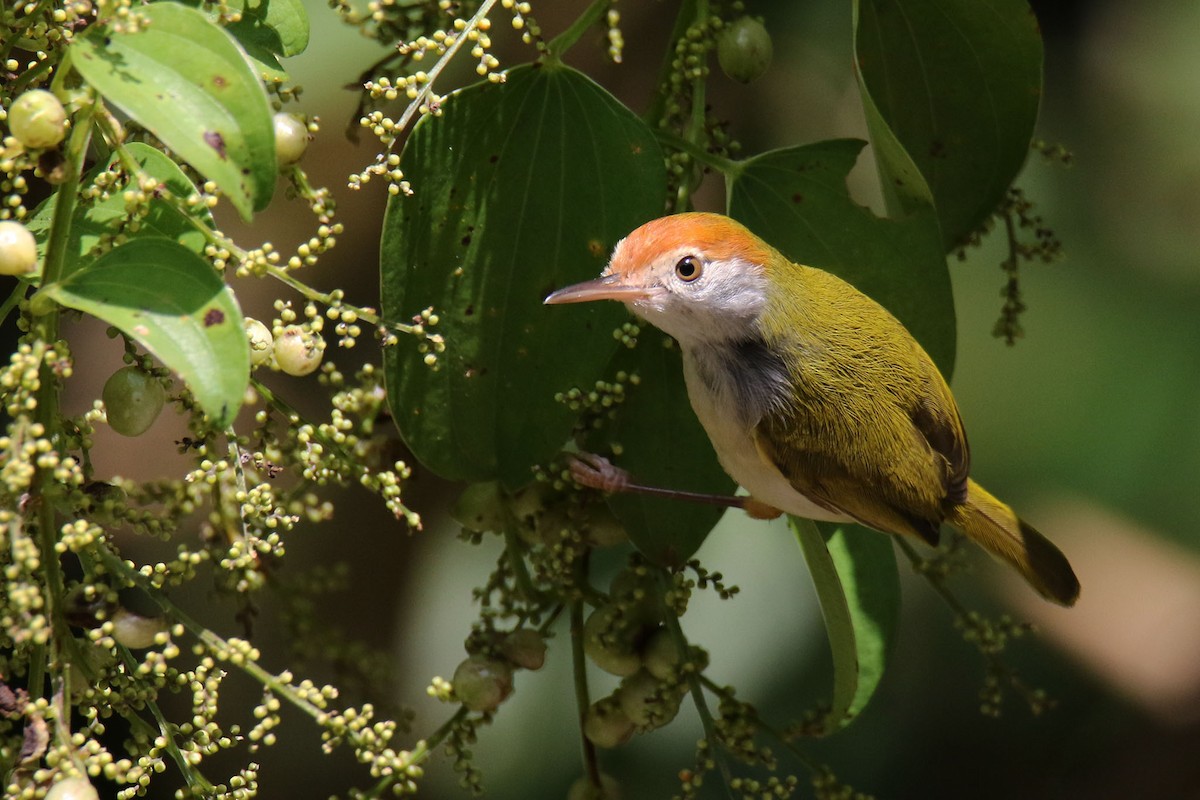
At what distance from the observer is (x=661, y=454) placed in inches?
61.7

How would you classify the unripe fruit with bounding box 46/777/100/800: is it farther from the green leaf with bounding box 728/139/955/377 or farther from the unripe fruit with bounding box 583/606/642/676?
the green leaf with bounding box 728/139/955/377

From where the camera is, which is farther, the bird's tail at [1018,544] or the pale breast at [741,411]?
the bird's tail at [1018,544]

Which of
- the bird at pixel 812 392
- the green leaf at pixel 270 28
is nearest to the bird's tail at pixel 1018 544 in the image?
the bird at pixel 812 392

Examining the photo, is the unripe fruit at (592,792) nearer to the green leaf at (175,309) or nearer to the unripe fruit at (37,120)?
the green leaf at (175,309)

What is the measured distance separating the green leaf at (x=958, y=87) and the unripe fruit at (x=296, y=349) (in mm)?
813

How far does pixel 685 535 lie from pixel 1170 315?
1.72 meters

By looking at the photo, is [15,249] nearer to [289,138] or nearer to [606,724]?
[289,138]

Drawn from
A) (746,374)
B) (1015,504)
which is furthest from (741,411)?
(1015,504)

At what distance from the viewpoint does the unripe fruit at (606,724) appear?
4.85 feet

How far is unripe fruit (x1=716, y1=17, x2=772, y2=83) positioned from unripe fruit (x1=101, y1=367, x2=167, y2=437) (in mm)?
791

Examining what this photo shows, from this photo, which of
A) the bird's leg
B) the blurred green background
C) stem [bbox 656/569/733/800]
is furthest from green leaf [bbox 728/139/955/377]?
the blurred green background

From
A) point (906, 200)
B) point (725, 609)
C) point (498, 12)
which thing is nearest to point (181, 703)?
point (725, 609)

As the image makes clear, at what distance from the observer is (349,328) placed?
1.15 meters

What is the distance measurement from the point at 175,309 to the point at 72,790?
39 cm
